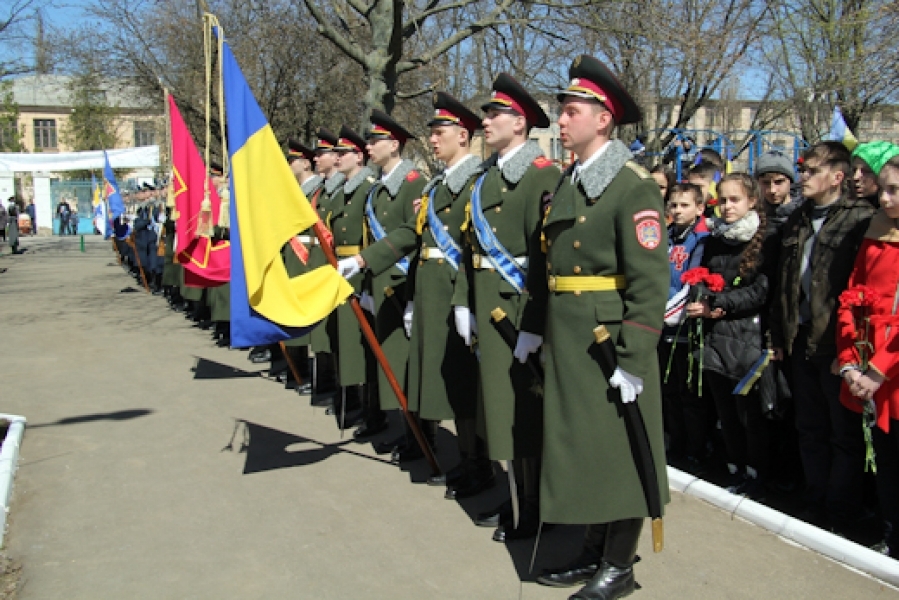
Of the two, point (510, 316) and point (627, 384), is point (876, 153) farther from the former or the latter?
point (627, 384)

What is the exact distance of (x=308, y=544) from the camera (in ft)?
14.2

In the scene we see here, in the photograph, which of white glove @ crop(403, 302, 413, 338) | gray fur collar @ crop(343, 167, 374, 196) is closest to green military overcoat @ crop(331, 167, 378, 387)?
gray fur collar @ crop(343, 167, 374, 196)

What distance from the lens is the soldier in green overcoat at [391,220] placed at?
18.8 ft

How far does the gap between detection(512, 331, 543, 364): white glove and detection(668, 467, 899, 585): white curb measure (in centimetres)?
159

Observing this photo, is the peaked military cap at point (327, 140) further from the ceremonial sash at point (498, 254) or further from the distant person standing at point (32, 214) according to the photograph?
the distant person standing at point (32, 214)

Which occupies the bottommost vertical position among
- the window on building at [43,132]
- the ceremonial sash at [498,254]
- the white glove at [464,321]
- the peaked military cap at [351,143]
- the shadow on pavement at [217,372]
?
the shadow on pavement at [217,372]

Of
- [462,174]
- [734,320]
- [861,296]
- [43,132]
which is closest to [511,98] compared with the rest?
[462,174]

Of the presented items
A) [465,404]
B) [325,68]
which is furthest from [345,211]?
[325,68]

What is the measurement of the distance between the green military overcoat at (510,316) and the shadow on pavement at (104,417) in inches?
150

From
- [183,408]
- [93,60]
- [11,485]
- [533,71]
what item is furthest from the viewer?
[93,60]

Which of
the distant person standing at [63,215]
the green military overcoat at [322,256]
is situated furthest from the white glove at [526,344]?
the distant person standing at [63,215]

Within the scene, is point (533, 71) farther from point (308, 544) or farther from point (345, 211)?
point (308, 544)

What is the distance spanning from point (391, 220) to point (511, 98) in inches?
62.0

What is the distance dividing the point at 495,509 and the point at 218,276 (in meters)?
4.58
